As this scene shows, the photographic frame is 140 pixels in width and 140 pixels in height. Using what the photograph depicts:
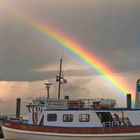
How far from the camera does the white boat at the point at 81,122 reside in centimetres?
3775

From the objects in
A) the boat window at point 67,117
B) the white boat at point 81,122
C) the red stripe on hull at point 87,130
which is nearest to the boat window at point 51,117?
the white boat at point 81,122

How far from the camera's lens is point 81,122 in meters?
39.0

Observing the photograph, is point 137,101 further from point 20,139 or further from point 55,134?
point 20,139

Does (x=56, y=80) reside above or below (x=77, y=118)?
above

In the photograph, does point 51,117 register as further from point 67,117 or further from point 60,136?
point 60,136

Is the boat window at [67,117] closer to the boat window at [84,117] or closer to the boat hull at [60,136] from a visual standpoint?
the boat window at [84,117]

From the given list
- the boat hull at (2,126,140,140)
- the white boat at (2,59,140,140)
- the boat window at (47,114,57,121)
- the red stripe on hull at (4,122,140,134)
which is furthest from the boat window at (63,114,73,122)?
the boat hull at (2,126,140,140)

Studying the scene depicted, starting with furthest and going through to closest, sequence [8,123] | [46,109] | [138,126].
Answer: [8,123], [46,109], [138,126]

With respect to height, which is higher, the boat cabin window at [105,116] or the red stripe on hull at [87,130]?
the boat cabin window at [105,116]

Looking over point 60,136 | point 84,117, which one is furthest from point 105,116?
point 60,136

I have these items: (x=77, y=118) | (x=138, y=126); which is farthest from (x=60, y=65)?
(x=138, y=126)

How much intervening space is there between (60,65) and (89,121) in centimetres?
882

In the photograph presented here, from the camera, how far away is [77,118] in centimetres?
3903

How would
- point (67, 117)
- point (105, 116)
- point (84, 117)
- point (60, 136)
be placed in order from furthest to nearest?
point (105, 116)
point (67, 117)
point (84, 117)
point (60, 136)
